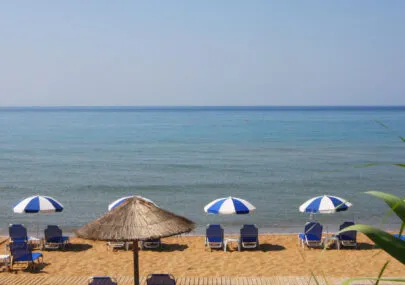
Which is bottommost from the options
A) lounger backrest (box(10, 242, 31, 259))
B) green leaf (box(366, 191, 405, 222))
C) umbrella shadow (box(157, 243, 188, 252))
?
umbrella shadow (box(157, 243, 188, 252))

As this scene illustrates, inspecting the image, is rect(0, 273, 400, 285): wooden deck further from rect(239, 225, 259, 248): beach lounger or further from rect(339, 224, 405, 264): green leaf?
rect(339, 224, 405, 264): green leaf

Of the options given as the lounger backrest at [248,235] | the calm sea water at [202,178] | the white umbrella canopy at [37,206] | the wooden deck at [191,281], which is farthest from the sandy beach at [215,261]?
the calm sea water at [202,178]

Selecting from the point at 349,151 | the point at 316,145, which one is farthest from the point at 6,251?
the point at 316,145

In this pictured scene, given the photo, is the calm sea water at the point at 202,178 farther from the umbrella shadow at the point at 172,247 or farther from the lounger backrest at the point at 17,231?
the lounger backrest at the point at 17,231

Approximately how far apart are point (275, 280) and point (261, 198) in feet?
54.8

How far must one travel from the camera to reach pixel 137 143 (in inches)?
2515

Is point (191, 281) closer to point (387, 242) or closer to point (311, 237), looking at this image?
point (311, 237)

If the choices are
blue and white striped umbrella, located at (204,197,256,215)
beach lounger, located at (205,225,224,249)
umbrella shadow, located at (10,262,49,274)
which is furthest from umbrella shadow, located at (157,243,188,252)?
umbrella shadow, located at (10,262,49,274)

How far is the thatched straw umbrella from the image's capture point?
849 centimetres

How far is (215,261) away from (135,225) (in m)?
5.48

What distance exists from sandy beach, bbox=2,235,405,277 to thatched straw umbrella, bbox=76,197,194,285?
3813mm

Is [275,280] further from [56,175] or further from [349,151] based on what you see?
[349,151]

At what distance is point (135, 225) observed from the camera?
28.3 feet

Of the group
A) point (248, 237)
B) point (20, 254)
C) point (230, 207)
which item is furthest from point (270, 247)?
point (20, 254)
